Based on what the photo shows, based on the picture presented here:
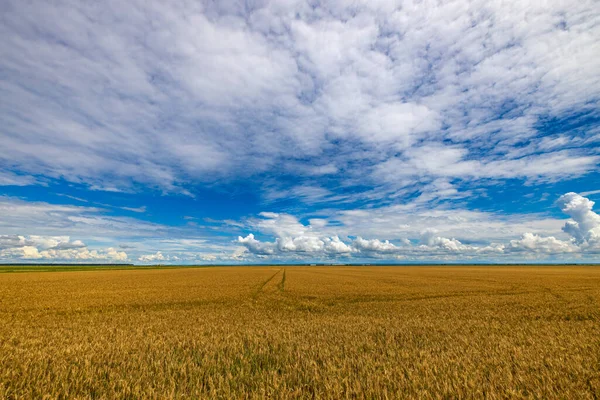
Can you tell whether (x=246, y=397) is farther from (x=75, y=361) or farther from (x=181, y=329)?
(x=181, y=329)

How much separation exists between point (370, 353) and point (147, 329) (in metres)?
9.53

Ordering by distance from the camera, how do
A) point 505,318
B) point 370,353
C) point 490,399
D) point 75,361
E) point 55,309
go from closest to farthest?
point 490,399
point 75,361
point 370,353
point 505,318
point 55,309

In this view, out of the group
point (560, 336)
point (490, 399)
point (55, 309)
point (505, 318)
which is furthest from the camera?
point (55, 309)

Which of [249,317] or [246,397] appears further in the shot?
[249,317]

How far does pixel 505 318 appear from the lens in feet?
49.4

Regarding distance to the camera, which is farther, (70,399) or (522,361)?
(522,361)

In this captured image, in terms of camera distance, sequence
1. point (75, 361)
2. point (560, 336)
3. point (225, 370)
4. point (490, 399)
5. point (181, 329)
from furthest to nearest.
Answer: point (181, 329) < point (560, 336) < point (75, 361) < point (225, 370) < point (490, 399)

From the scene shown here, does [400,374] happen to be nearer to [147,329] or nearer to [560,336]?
[560,336]

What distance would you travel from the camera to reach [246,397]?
562cm

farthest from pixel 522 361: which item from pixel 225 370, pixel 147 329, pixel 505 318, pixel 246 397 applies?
pixel 147 329

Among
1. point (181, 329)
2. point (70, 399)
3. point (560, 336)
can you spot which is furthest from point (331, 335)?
point (560, 336)

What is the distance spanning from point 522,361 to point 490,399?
3370 millimetres

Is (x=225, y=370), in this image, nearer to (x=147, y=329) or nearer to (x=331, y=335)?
(x=331, y=335)

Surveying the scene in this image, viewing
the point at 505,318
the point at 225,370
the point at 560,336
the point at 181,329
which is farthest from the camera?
the point at 505,318
